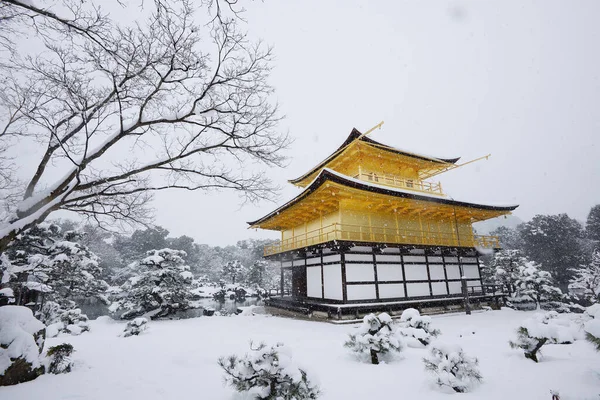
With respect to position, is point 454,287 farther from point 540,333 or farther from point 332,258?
point 540,333

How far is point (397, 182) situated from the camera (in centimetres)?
1845

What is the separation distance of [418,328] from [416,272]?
886 cm

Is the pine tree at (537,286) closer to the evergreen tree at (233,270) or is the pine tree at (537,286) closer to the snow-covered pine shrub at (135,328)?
the snow-covered pine shrub at (135,328)

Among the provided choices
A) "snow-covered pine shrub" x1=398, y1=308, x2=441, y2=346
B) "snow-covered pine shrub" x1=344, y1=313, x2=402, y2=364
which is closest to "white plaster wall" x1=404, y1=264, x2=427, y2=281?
"snow-covered pine shrub" x1=398, y1=308, x2=441, y2=346

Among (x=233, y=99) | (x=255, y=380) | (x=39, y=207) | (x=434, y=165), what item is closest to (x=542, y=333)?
(x=255, y=380)

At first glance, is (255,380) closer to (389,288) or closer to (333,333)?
(333,333)

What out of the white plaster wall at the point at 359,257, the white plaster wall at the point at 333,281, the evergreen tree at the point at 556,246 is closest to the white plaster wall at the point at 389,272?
the white plaster wall at the point at 359,257

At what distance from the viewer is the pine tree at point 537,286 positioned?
1616 cm

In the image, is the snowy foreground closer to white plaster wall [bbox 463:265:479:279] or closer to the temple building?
the temple building

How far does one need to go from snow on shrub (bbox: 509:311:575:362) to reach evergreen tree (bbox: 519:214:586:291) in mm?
43379

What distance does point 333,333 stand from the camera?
1003cm

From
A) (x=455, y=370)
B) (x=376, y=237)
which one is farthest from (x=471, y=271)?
(x=455, y=370)

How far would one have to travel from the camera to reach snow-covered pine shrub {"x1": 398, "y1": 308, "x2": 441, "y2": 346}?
23.9 ft

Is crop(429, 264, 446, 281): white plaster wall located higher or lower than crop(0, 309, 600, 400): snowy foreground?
higher
